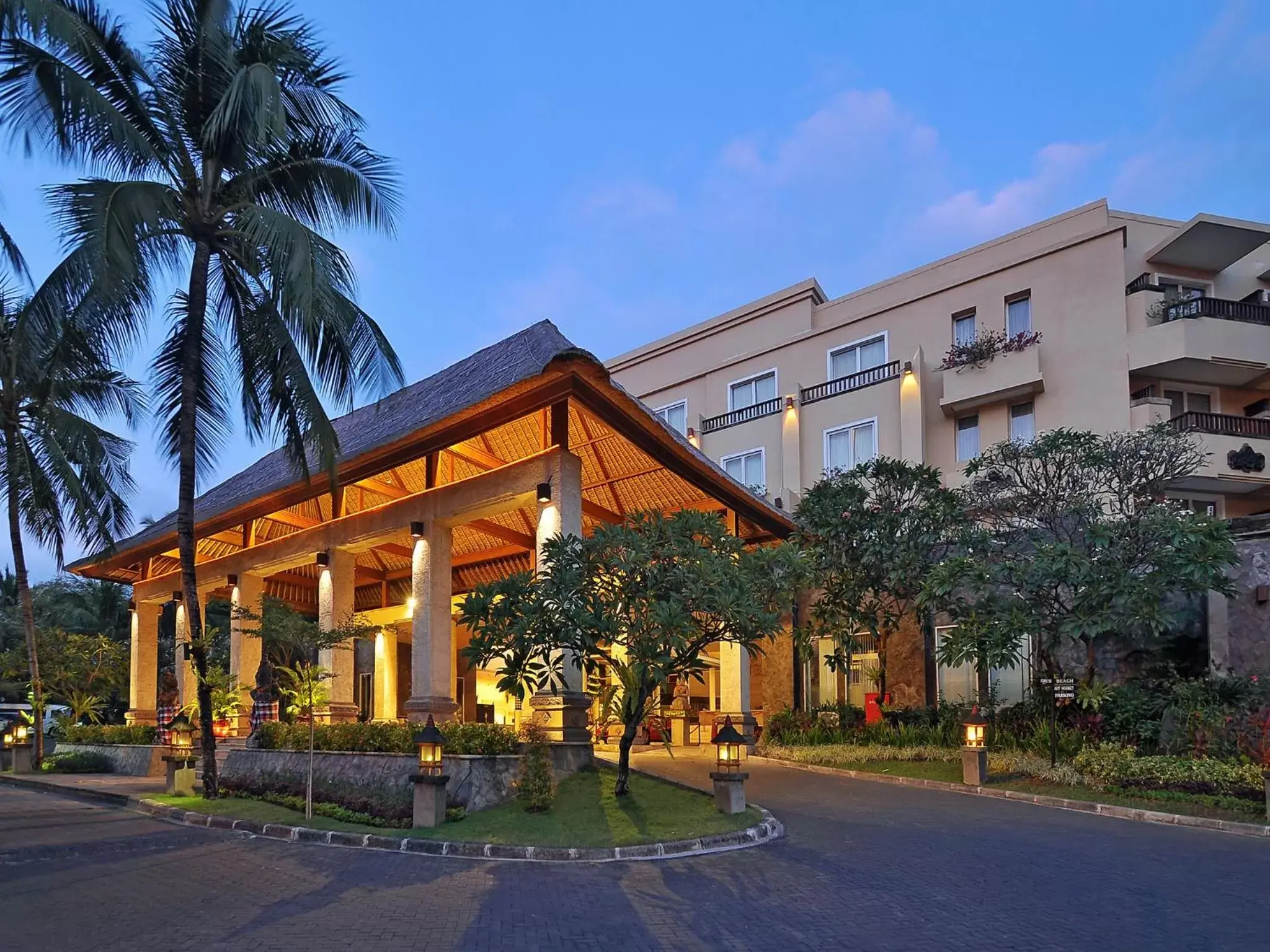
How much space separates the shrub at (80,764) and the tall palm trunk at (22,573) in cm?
93

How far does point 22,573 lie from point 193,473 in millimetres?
11188

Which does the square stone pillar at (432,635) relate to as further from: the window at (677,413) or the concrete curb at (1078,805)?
the window at (677,413)

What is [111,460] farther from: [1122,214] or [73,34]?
[1122,214]

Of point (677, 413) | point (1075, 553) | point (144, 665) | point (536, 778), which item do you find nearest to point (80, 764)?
point (144, 665)

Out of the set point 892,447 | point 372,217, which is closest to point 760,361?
point 892,447

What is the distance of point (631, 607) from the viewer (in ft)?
40.1

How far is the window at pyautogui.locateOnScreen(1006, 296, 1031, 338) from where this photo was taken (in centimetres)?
2488

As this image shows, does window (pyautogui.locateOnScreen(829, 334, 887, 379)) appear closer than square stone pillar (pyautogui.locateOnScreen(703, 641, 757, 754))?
No

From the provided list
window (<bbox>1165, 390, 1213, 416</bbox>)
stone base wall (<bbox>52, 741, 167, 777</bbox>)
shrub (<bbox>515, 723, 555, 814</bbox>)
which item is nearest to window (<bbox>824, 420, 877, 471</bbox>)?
window (<bbox>1165, 390, 1213, 416</bbox>)

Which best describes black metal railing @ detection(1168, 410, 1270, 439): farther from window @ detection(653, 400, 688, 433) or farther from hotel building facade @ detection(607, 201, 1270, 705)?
window @ detection(653, 400, 688, 433)

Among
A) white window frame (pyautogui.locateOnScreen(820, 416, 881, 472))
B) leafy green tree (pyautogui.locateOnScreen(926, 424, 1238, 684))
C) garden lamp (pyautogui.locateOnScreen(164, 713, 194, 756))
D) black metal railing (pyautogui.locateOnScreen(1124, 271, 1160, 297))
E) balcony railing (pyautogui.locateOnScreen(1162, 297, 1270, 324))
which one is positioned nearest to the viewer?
leafy green tree (pyautogui.locateOnScreen(926, 424, 1238, 684))

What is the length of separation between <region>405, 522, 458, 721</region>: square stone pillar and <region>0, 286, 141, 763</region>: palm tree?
815 centimetres

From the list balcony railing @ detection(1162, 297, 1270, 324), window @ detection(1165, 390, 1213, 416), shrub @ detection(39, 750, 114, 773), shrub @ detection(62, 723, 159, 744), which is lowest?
shrub @ detection(39, 750, 114, 773)

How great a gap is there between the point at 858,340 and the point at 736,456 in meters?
5.11
